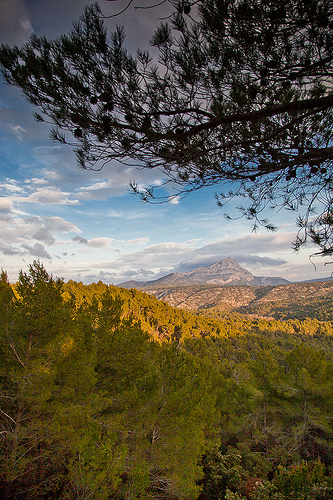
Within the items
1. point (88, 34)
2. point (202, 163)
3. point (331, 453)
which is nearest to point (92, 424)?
point (202, 163)

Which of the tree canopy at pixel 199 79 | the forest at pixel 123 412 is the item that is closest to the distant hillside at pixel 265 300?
the forest at pixel 123 412

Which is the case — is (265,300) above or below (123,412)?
below

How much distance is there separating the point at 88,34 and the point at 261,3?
5.76ft

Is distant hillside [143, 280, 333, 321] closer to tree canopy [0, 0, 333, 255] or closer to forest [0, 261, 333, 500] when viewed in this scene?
forest [0, 261, 333, 500]

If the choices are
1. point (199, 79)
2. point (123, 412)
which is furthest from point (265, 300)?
point (199, 79)

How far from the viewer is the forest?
181 inches

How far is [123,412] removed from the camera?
6840 mm

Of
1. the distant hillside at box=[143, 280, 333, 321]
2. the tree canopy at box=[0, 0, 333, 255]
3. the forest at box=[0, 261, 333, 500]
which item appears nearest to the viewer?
the tree canopy at box=[0, 0, 333, 255]

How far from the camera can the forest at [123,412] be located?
15.1 feet

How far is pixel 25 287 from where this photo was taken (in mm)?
6191

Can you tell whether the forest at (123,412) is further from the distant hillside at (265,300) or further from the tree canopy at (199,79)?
the distant hillside at (265,300)

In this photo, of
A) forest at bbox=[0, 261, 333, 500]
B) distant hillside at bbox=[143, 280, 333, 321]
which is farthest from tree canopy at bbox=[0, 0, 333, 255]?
distant hillside at bbox=[143, 280, 333, 321]

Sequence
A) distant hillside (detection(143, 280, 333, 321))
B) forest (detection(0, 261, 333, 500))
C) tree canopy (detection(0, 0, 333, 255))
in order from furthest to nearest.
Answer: distant hillside (detection(143, 280, 333, 321)) < forest (detection(0, 261, 333, 500)) < tree canopy (detection(0, 0, 333, 255))

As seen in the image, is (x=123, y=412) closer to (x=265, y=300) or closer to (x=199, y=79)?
(x=199, y=79)
